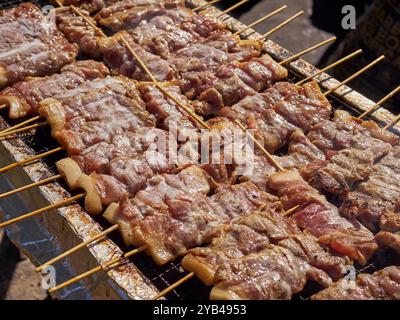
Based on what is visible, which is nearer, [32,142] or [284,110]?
[32,142]

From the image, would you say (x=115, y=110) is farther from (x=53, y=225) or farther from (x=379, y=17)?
(x=379, y=17)

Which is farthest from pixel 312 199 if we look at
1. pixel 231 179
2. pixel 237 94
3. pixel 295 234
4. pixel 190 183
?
pixel 237 94

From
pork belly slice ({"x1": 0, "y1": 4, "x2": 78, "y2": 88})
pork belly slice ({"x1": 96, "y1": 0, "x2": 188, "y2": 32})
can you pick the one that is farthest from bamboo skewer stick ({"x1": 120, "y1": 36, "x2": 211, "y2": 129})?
pork belly slice ({"x1": 0, "y1": 4, "x2": 78, "y2": 88})

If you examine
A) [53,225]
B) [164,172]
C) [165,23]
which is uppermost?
[165,23]

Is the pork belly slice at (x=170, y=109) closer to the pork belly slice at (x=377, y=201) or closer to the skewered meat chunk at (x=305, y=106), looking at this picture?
the skewered meat chunk at (x=305, y=106)

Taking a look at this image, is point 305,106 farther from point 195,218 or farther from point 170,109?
point 195,218

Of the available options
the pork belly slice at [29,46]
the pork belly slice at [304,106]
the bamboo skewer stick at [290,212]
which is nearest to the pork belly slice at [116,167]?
the bamboo skewer stick at [290,212]
